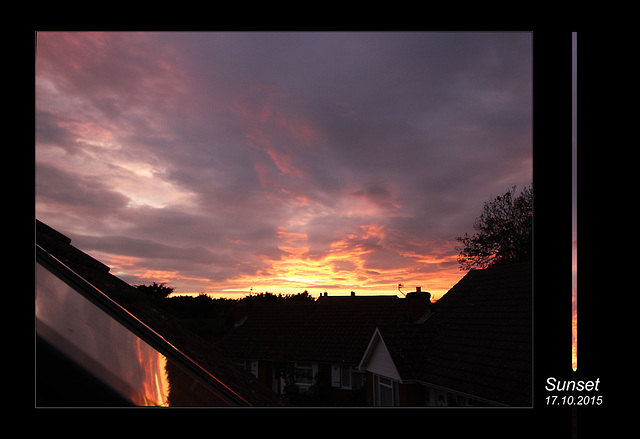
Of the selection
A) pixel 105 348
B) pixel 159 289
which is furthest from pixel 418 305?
pixel 105 348

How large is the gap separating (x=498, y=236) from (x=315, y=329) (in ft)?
36.3

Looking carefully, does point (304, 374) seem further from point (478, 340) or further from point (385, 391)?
point (478, 340)

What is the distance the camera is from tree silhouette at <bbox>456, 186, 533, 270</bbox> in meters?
19.2

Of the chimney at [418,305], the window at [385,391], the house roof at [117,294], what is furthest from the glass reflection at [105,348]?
the chimney at [418,305]

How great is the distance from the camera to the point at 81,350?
2.98 feet

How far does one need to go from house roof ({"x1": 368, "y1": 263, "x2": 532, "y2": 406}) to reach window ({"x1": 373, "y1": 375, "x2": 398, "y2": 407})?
45.5 inches

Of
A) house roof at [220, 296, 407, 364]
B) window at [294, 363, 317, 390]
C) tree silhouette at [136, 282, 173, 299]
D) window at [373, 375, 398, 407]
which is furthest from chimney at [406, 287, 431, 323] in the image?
tree silhouette at [136, 282, 173, 299]

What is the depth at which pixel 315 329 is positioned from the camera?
19656mm

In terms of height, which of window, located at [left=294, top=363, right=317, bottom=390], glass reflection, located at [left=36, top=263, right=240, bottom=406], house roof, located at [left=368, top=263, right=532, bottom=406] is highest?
glass reflection, located at [left=36, top=263, right=240, bottom=406]

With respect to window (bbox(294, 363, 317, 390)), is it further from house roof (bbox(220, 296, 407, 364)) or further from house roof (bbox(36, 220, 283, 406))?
house roof (bbox(36, 220, 283, 406))

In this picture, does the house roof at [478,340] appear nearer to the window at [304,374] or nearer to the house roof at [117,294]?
the window at [304,374]
